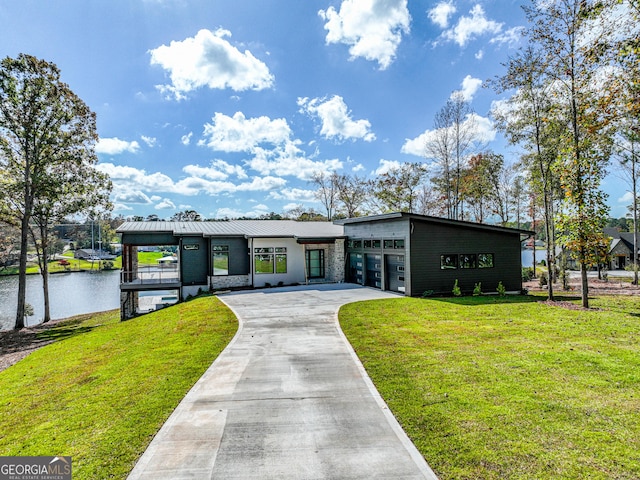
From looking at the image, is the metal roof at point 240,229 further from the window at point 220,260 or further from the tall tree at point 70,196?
the tall tree at point 70,196

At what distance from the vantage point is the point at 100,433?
4.00 meters

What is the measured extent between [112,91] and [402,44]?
13732 millimetres

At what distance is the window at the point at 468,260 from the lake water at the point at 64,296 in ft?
73.7

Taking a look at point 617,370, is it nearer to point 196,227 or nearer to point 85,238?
point 196,227

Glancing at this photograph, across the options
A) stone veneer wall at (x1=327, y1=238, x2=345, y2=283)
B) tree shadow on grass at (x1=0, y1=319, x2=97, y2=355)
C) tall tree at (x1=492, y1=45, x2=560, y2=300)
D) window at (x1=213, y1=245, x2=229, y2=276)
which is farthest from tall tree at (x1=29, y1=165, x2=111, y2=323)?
tall tree at (x1=492, y1=45, x2=560, y2=300)

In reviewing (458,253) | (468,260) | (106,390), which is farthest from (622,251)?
(106,390)

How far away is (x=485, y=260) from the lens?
14.8m

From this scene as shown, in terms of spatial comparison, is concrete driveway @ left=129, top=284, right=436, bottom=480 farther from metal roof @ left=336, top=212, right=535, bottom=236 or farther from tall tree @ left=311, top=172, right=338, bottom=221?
tall tree @ left=311, top=172, right=338, bottom=221

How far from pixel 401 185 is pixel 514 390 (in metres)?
25.3

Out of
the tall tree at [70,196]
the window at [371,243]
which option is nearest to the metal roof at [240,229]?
the window at [371,243]

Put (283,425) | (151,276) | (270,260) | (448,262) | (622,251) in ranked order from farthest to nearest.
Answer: (622,251) < (270,260) < (151,276) < (448,262) < (283,425)

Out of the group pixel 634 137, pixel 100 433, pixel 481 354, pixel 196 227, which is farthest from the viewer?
pixel 196 227

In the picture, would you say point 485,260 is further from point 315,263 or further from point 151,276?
point 151,276

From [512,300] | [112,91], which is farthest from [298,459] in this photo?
[112,91]
